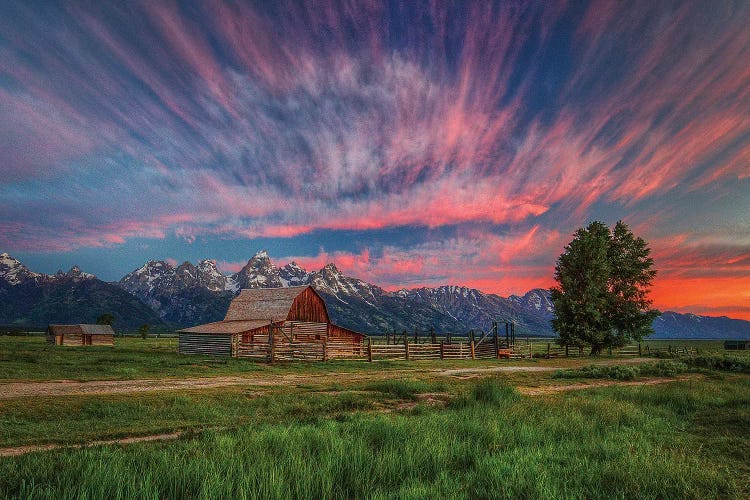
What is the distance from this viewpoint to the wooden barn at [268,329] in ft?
131

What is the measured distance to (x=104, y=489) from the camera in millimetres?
4766

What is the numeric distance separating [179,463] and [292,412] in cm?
653

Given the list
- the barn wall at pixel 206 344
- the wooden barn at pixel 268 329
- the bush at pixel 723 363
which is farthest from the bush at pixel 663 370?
the barn wall at pixel 206 344

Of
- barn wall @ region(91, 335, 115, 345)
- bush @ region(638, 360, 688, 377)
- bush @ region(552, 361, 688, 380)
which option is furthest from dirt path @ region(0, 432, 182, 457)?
barn wall @ region(91, 335, 115, 345)

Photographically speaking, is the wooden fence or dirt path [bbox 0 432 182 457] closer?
dirt path [bbox 0 432 182 457]

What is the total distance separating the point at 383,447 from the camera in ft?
23.5

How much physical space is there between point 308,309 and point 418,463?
45.7 m

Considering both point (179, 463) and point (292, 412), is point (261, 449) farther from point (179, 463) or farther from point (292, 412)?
point (292, 412)

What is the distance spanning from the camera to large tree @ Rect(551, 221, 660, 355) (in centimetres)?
4641

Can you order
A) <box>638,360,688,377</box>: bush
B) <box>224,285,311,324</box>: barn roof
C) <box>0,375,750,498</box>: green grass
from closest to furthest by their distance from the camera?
<box>0,375,750,498</box>: green grass → <box>638,360,688,377</box>: bush → <box>224,285,311,324</box>: barn roof

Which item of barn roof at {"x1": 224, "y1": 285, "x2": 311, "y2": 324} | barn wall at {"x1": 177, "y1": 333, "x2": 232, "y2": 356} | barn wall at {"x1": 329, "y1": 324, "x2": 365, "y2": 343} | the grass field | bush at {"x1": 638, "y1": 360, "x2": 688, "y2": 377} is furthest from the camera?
barn wall at {"x1": 329, "y1": 324, "x2": 365, "y2": 343}

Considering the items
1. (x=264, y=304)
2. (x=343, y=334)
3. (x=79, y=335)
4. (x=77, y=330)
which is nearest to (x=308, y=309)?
(x=343, y=334)

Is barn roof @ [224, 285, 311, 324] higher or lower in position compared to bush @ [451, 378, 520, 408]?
higher

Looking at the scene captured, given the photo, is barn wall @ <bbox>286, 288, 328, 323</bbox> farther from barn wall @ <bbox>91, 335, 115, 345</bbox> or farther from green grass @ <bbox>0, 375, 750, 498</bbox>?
barn wall @ <bbox>91, 335, 115, 345</bbox>
